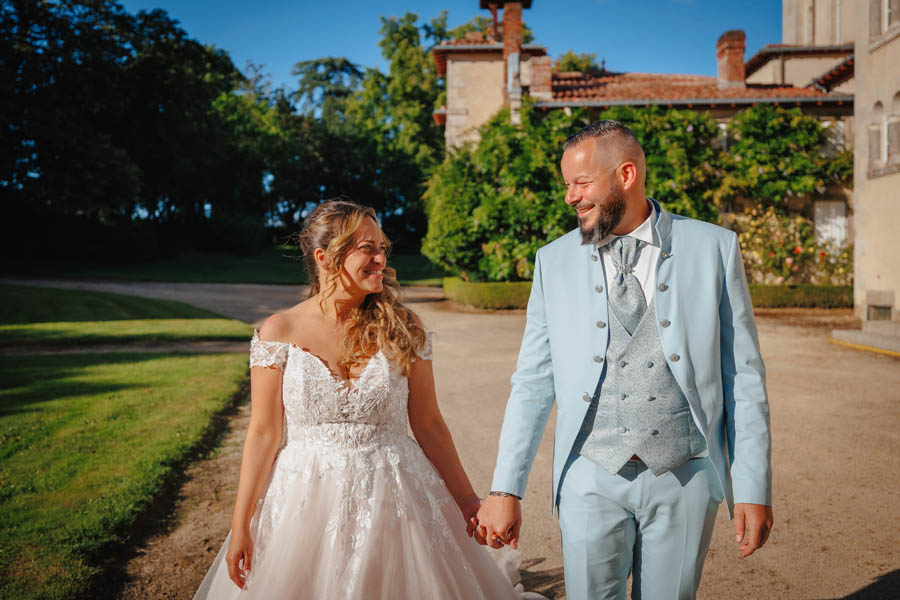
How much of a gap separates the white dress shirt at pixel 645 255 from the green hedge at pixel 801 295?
1735 centimetres

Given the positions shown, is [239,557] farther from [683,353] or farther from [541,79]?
[541,79]

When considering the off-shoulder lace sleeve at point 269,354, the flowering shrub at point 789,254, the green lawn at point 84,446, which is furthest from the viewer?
the flowering shrub at point 789,254

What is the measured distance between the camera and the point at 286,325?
9.03ft

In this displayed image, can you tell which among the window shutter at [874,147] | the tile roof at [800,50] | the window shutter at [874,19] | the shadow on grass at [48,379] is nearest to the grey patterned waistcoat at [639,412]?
the shadow on grass at [48,379]

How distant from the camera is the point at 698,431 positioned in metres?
2.15

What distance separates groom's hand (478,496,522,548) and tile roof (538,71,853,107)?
1970 cm

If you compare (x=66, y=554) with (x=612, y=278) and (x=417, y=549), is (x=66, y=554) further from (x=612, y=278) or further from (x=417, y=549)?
(x=612, y=278)

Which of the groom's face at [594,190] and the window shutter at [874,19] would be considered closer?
the groom's face at [594,190]

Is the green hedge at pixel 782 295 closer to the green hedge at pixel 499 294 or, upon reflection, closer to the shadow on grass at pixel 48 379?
the green hedge at pixel 499 294

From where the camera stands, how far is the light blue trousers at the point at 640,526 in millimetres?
2109

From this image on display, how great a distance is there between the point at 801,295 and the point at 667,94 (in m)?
7.14

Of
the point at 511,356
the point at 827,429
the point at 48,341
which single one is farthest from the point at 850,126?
the point at 48,341

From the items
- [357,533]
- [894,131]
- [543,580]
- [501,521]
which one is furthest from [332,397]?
[894,131]

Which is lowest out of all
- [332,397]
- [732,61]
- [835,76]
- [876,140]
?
[332,397]
